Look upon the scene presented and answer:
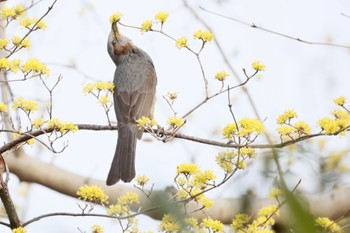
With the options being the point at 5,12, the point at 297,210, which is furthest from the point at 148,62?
the point at 297,210

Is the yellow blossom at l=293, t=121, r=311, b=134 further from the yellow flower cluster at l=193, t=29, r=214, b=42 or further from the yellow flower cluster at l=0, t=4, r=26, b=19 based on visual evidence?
the yellow flower cluster at l=0, t=4, r=26, b=19

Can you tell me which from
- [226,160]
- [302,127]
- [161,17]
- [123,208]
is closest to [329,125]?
[302,127]

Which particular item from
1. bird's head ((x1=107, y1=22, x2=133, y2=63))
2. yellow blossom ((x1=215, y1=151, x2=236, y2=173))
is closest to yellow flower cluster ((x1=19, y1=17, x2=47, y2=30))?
yellow blossom ((x1=215, y1=151, x2=236, y2=173))

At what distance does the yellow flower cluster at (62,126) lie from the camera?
8.86 ft

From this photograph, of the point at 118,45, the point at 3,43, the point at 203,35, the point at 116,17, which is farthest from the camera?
the point at 118,45

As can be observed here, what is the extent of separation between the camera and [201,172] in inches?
98.0

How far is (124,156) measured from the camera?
4309 mm

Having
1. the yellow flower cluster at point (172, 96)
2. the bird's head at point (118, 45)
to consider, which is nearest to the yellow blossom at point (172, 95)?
the yellow flower cluster at point (172, 96)

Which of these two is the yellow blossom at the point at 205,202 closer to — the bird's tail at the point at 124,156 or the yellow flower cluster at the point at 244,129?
the yellow flower cluster at the point at 244,129

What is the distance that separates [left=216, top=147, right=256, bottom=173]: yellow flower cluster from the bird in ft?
5.33

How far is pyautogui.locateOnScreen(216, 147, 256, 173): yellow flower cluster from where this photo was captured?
232 cm

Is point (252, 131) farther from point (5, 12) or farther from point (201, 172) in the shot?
point (5, 12)

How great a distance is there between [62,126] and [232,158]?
78 cm

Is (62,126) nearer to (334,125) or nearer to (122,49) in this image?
(334,125)
